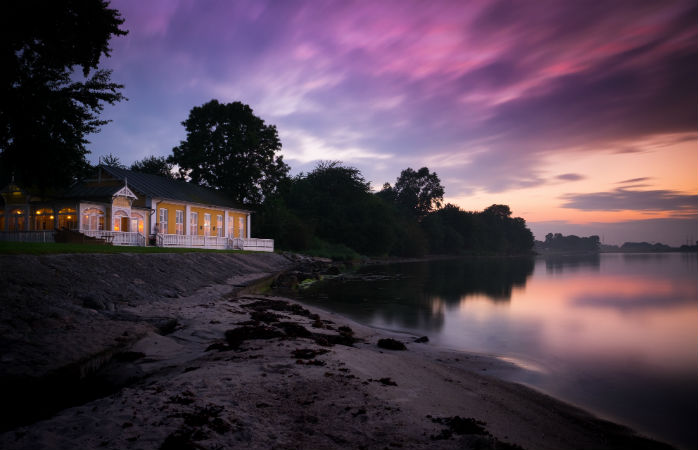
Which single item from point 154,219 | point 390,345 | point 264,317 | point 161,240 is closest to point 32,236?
point 161,240

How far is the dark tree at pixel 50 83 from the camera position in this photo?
9516mm

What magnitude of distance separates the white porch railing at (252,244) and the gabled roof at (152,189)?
4.44m

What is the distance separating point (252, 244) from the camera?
4112 cm

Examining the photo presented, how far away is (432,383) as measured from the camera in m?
7.01

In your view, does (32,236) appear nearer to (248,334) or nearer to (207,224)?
(207,224)

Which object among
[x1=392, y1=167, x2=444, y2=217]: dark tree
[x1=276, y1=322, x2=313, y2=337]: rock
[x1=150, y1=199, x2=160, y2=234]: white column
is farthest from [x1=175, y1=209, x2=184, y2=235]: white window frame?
[x1=392, y1=167, x2=444, y2=217]: dark tree

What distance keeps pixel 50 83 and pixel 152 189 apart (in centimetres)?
2430

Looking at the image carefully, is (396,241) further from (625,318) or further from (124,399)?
(124,399)

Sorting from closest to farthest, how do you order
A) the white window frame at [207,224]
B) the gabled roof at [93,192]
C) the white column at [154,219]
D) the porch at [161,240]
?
the porch at [161,240]
the gabled roof at [93,192]
the white column at [154,219]
the white window frame at [207,224]

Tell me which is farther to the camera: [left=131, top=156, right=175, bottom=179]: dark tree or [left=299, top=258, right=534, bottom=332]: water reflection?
[left=131, top=156, right=175, bottom=179]: dark tree

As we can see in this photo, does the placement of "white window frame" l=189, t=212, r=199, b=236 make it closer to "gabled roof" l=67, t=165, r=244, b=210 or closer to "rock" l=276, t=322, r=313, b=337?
"gabled roof" l=67, t=165, r=244, b=210

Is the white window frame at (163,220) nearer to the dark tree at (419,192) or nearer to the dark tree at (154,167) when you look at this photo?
the dark tree at (154,167)

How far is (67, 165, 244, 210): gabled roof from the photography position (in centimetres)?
3052

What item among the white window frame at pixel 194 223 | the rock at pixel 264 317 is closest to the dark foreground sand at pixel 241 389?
the rock at pixel 264 317
